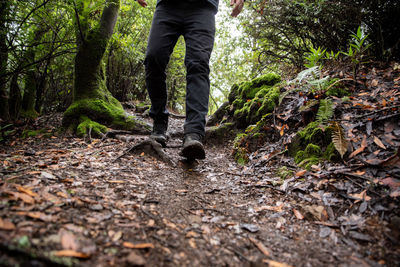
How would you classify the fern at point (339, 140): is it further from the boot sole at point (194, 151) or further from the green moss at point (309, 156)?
the boot sole at point (194, 151)

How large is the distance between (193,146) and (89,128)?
6.06 ft

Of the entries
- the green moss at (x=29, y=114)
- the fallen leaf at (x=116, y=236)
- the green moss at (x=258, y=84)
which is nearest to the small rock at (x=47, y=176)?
the fallen leaf at (x=116, y=236)

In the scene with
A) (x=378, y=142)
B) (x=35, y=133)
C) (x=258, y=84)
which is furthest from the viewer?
(x=258, y=84)

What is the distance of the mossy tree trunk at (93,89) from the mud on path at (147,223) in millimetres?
1467

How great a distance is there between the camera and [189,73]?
89.6 inches

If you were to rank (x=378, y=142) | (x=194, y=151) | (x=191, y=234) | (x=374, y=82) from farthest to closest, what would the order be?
(x=374, y=82), (x=194, y=151), (x=378, y=142), (x=191, y=234)

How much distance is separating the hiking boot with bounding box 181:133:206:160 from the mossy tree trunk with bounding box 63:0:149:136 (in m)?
1.64

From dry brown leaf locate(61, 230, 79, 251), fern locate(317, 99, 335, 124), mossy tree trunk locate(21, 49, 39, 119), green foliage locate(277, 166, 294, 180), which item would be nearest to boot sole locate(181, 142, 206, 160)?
green foliage locate(277, 166, 294, 180)

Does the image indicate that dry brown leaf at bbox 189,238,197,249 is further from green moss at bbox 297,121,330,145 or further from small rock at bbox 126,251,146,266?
green moss at bbox 297,121,330,145

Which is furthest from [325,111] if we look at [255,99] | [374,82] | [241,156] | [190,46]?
[190,46]

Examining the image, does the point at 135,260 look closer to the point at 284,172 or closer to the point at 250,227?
the point at 250,227

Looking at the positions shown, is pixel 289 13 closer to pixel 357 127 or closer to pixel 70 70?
pixel 357 127

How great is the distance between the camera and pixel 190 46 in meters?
2.28

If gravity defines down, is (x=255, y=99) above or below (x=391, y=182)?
above
